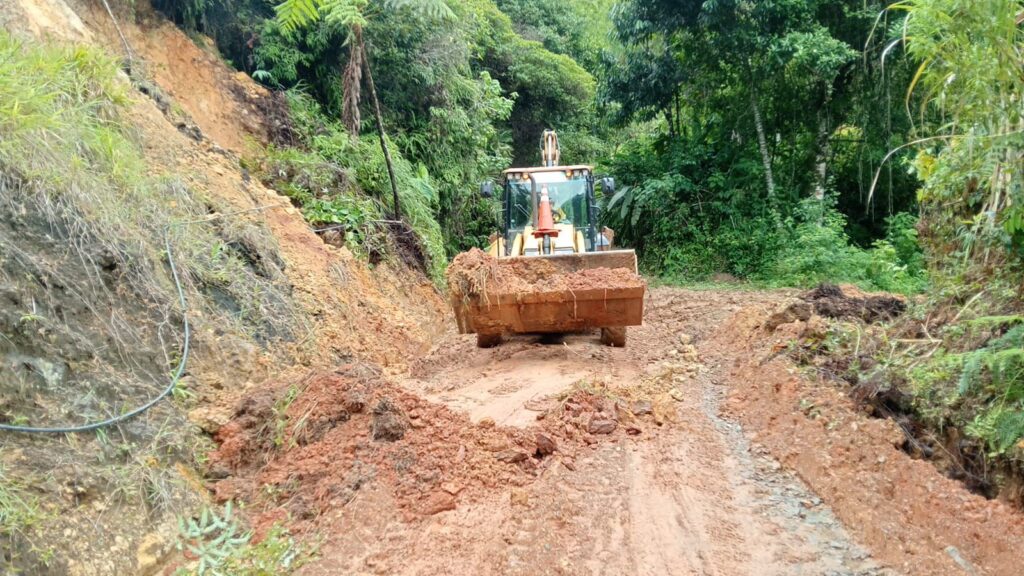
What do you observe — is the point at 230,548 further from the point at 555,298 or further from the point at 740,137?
the point at 740,137

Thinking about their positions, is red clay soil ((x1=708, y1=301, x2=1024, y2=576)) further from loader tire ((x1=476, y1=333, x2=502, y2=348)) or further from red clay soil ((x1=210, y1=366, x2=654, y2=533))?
loader tire ((x1=476, y1=333, x2=502, y2=348))

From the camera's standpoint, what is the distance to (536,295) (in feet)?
25.7

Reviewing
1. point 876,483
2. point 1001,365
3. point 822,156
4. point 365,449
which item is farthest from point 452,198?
point 1001,365

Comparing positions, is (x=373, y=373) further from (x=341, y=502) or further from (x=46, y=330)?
(x=46, y=330)

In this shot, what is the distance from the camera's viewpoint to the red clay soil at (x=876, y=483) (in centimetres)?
356

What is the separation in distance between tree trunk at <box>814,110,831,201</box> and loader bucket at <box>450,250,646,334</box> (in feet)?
37.9

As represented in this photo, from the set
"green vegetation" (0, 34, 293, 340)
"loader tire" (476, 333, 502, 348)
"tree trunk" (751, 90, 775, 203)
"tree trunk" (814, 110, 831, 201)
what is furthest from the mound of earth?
"tree trunk" (814, 110, 831, 201)

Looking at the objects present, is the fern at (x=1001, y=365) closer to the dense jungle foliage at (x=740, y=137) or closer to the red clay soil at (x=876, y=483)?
the dense jungle foliage at (x=740, y=137)

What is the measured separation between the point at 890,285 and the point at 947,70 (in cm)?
955

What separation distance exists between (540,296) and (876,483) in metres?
4.12

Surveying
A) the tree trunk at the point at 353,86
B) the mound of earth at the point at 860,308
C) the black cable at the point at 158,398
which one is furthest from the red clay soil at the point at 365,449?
the tree trunk at the point at 353,86

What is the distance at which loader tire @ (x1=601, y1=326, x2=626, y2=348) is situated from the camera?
28.6 feet

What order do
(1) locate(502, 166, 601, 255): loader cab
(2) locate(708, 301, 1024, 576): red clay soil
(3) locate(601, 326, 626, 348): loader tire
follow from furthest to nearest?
(1) locate(502, 166, 601, 255): loader cab < (3) locate(601, 326, 626, 348): loader tire < (2) locate(708, 301, 1024, 576): red clay soil

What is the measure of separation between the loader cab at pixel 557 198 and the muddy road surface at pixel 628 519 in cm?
476
